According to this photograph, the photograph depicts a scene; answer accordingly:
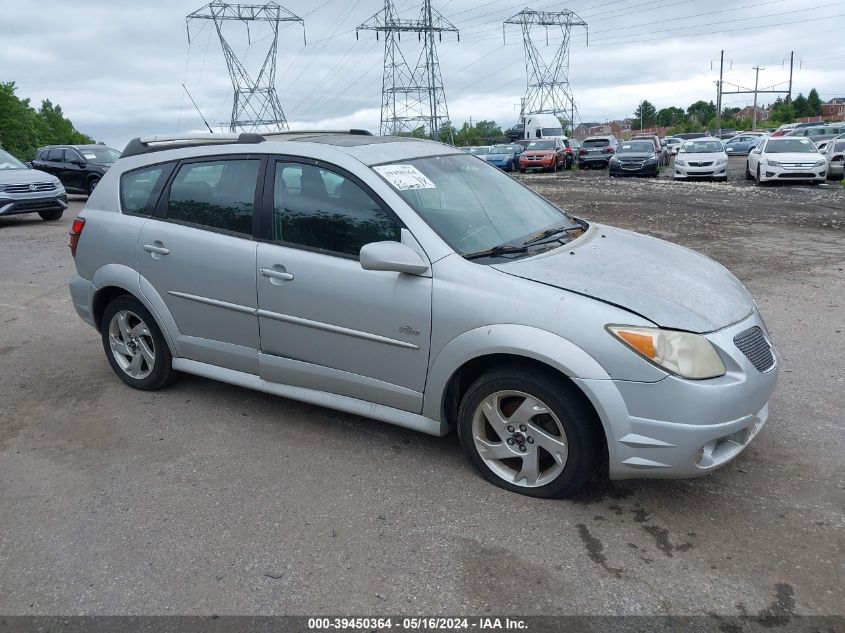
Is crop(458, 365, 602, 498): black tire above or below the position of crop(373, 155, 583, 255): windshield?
below

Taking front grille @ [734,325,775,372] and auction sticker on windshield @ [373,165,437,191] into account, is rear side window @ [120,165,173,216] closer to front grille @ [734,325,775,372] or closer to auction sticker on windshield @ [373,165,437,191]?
auction sticker on windshield @ [373,165,437,191]

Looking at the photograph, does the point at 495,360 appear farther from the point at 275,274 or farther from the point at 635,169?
the point at 635,169

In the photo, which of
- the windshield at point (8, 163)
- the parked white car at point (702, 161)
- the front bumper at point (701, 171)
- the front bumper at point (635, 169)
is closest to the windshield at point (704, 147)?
the parked white car at point (702, 161)

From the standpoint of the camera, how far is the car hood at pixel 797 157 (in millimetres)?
20375

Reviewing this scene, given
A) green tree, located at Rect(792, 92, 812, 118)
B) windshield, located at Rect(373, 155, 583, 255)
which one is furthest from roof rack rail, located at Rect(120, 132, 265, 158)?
green tree, located at Rect(792, 92, 812, 118)

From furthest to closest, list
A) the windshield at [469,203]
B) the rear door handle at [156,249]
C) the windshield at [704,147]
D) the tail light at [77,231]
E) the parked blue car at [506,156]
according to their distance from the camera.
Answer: the parked blue car at [506,156] < the windshield at [704,147] < the tail light at [77,231] < the rear door handle at [156,249] < the windshield at [469,203]

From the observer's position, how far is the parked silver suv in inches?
131

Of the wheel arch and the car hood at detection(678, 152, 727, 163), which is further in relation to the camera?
the car hood at detection(678, 152, 727, 163)

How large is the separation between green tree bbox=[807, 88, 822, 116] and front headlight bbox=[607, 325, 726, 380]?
102634 millimetres

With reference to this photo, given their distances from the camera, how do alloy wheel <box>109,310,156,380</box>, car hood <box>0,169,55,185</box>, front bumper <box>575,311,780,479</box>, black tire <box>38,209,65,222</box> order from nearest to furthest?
front bumper <box>575,311,780,479</box> → alloy wheel <box>109,310,156,380</box> → car hood <box>0,169,55,185</box> → black tire <box>38,209,65,222</box>

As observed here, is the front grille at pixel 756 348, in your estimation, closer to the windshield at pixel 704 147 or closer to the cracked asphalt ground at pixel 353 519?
the cracked asphalt ground at pixel 353 519

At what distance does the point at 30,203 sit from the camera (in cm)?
1518

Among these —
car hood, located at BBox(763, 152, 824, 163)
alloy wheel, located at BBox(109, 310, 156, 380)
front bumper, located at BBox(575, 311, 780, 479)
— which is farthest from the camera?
car hood, located at BBox(763, 152, 824, 163)

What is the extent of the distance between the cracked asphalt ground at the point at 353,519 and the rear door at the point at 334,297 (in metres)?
0.46
